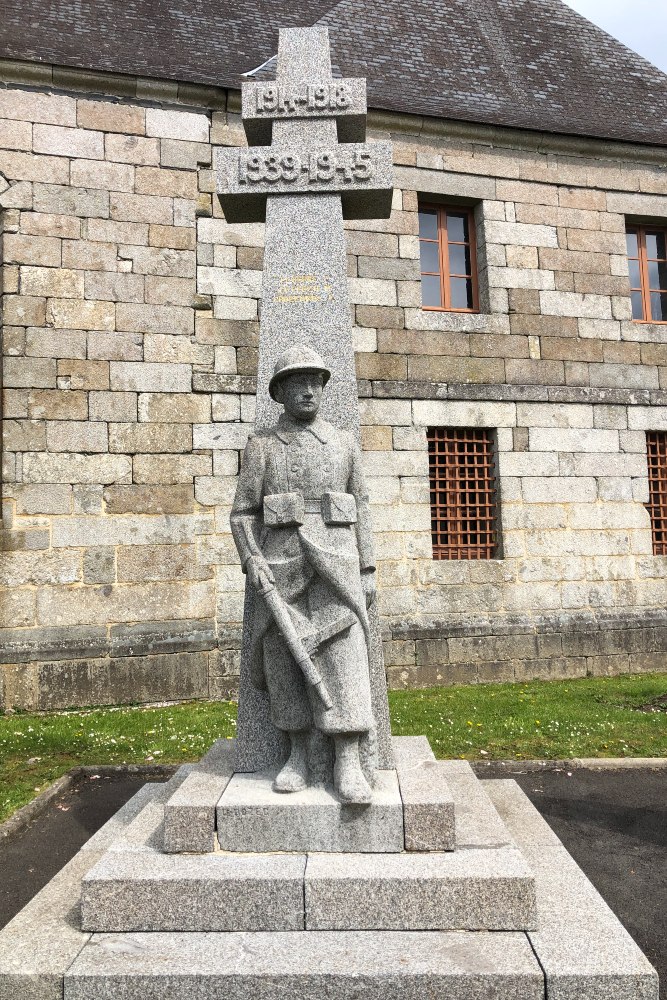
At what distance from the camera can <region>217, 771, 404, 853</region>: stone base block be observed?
9.91ft

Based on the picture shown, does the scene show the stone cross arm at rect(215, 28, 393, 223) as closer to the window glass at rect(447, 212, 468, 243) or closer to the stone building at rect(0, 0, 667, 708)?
the stone building at rect(0, 0, 667, 708)

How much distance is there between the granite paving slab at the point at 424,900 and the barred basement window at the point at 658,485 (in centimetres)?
800

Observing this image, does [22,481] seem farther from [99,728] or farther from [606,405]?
[606,405]

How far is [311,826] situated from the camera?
Result: 10.0 feet

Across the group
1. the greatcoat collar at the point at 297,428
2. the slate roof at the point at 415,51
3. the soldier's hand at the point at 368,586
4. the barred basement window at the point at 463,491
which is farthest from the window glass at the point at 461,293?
the soldier's hand at the point at 368,586

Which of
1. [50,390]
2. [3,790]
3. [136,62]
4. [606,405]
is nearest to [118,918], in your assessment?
[3,790]

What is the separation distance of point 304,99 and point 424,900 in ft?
12.8

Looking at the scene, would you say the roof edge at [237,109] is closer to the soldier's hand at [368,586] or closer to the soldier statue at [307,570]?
the soldier statue at [307,570]

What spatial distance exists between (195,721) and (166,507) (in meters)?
2.40

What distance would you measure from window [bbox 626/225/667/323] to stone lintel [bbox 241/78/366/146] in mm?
7426

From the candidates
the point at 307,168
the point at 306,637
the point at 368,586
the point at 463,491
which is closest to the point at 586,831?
the point at 368,586

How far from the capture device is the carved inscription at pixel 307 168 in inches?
153

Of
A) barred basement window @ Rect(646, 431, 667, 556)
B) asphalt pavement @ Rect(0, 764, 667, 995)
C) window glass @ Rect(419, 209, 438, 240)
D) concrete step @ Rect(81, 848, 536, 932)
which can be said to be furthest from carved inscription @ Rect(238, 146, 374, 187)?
barred basement window @ Rect(646, 431, 667, 556)

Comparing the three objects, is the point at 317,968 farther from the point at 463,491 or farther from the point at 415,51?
the point at 415,51
